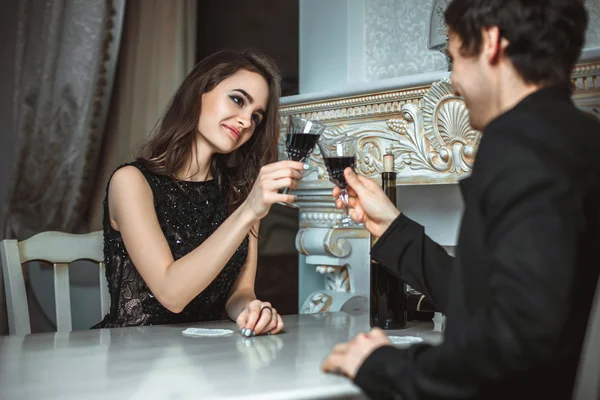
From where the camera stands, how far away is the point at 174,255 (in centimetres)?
199

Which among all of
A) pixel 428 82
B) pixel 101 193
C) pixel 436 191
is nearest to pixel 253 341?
pixel 428 82

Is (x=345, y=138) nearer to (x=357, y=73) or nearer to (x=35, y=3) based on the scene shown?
(x=357, y=73)

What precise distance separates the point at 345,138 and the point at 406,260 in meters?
0.35

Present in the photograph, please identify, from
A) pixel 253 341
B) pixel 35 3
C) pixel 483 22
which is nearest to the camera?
pixel 483 22

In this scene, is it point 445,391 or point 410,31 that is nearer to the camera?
point 445,391

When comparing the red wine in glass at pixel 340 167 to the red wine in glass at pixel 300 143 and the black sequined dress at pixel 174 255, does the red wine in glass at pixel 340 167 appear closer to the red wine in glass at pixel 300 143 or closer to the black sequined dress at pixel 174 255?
the red wine in glass at pixel 300 143

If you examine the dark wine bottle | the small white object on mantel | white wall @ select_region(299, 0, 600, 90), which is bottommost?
the small white object on mantel

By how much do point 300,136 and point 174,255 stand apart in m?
0.69

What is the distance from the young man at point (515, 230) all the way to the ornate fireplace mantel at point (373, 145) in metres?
0.86

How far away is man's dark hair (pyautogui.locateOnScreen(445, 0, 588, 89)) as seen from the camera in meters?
Result: 0.87

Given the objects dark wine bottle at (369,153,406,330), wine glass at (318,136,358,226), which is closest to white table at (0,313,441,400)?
dark wine bottle at (369,153,406,330)

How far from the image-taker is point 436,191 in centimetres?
227

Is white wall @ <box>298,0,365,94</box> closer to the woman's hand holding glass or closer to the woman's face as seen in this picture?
the woman's face

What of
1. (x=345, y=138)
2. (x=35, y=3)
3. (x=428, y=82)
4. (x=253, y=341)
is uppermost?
(x=35, y=3)
